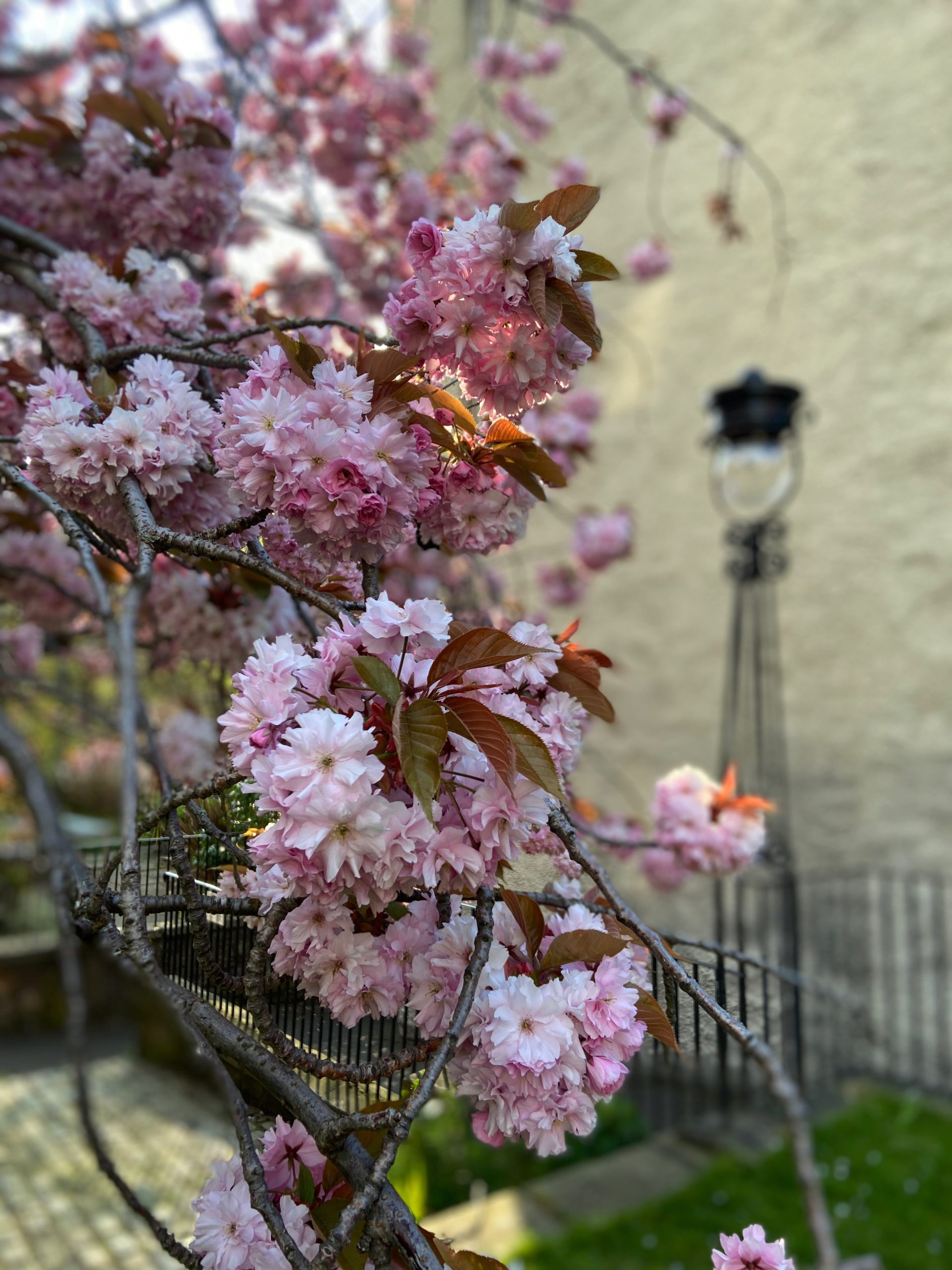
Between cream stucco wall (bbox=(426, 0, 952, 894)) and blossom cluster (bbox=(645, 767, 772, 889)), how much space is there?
231 centimetres

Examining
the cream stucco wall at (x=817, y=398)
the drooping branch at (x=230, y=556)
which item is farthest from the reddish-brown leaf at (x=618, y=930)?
the cream stucco wall at (x=817, y=398)

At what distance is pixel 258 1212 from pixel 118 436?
26.8 inches

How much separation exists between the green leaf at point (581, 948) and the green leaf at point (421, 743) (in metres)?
0.21

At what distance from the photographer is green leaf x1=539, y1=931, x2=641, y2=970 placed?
79 centimetres

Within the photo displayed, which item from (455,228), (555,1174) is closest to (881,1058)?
(555,1174)

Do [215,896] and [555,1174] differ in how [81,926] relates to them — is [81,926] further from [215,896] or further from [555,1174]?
[555,1174]

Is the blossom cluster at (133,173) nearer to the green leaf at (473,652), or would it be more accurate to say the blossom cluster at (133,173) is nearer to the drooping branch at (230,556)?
the drooping branch at (230,556)

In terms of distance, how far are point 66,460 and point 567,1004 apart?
66 cm

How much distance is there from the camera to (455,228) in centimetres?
85

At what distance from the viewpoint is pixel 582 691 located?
3.05ft

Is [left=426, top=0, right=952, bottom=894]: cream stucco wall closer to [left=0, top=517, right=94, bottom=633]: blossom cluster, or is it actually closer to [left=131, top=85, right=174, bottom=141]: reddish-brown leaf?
[left=0, top=517, right=94, bottom=633]: blossom cluster

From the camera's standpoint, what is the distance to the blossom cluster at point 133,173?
1.42m

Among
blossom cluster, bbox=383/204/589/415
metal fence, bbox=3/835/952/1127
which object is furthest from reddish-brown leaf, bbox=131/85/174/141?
metal fence, bbox=3/835/952/1127

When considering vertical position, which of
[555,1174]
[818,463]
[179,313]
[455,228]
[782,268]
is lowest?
[555,1174]
